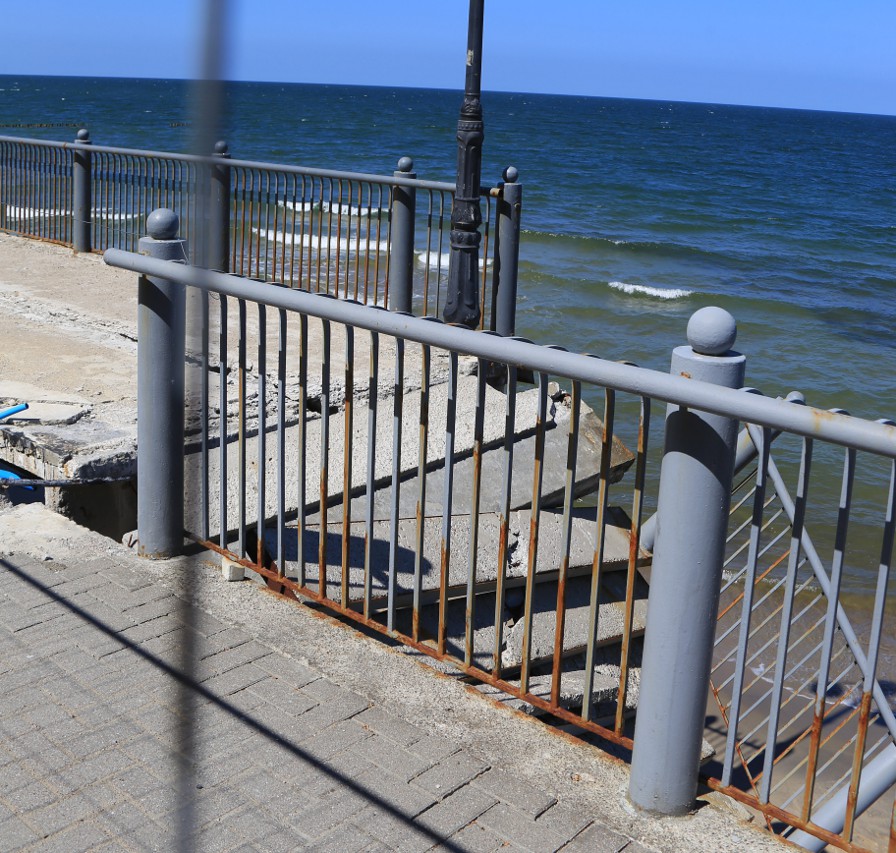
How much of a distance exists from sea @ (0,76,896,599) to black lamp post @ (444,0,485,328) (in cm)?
173

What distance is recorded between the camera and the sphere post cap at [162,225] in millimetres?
4027

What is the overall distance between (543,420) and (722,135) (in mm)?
105025

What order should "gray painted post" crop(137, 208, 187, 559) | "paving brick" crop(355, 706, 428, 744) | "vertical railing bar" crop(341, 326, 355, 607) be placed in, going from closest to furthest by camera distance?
"paving brick" crop(355, 706, 428, 744)
"vertical railing bar" crop(341, 326, 355, 607)
"gray painted post" crop(137, 208, 187, 559)

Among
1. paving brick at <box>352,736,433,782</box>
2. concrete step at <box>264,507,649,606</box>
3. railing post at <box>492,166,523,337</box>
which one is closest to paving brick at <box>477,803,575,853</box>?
paving brick at <box>352,736,433,782</box>

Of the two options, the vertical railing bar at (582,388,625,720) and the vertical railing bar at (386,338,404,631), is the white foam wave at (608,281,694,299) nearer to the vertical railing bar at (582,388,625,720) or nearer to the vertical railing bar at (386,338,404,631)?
the vertical railing bar at (386,338,404,631)

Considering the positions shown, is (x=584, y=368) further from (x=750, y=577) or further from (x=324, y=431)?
(x=324, y=431)

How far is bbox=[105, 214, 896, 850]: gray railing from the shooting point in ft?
8.91

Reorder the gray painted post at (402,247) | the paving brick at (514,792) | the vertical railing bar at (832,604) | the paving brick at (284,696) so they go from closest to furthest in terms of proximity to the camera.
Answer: the vertical railing bar at (832,604), the paving brick at (514,792), the paving brick at (284,696), the gray painted post at (402,247)

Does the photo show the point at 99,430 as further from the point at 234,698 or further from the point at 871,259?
the point at 871,259

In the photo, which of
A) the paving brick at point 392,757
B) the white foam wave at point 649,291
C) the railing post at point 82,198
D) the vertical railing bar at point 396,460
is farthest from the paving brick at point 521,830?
the white foam wave at point 649,291

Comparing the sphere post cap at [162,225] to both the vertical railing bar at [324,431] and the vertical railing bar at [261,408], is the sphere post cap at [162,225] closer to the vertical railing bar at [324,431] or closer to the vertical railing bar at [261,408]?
the vertical railing bar at [261,408]

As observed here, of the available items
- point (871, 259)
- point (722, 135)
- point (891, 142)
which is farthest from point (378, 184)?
point (891, 142)

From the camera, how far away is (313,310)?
3.46m

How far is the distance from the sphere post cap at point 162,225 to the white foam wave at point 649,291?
19.7 meters
